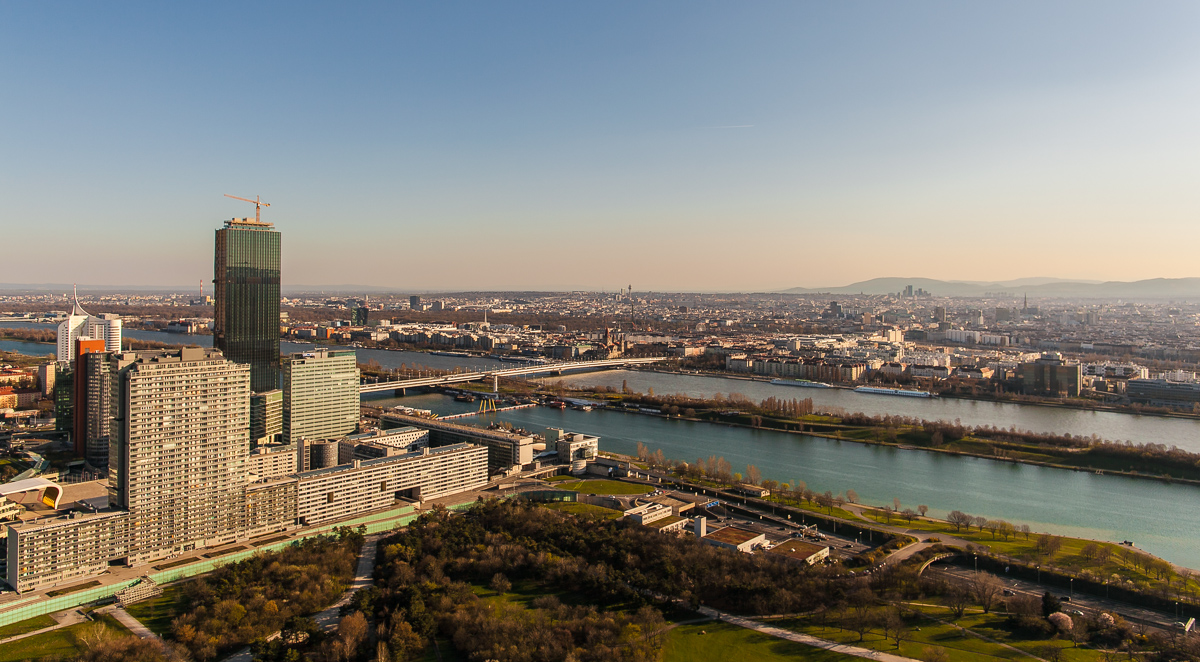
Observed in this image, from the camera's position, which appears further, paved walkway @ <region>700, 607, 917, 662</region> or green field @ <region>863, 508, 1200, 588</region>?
green field @ <region>863, 508, 1200, 588</region>

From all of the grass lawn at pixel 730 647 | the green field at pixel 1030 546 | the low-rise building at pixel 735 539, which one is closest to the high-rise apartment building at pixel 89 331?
the low-rise building at pixel 735 539

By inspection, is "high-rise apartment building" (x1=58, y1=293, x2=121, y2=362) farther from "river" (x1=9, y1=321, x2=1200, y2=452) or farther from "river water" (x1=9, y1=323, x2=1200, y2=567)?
"river" (x1=9, y1=321, x2=1200, y2=452)

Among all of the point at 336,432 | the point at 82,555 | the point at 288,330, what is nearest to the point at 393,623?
the point at 82,555

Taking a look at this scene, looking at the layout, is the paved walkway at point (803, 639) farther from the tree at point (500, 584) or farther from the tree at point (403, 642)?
the tree at point (403, 642)

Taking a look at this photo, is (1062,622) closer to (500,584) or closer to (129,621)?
(500,584)

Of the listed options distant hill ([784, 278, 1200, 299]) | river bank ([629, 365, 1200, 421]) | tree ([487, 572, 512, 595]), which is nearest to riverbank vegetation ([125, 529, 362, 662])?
tree ([487, 572, 512, 595])

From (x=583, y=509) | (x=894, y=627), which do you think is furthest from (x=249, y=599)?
(x=894, y=627)

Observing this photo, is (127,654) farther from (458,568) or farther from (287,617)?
(458,568)
